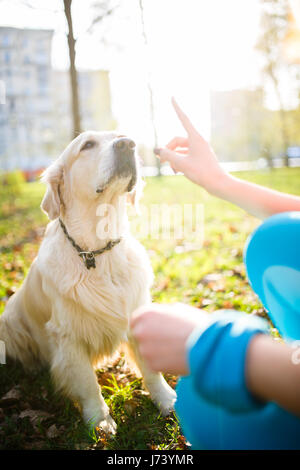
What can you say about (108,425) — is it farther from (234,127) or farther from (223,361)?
(234,127)

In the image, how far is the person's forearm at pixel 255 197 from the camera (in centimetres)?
137

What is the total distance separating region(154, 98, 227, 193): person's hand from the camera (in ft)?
4.83

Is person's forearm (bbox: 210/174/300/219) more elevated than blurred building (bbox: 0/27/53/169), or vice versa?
blurred building (bbox: 0/27/53/169)

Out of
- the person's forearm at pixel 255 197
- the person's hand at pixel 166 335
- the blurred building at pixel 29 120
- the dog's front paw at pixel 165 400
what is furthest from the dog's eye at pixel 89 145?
the blurred building at pixel 29 120

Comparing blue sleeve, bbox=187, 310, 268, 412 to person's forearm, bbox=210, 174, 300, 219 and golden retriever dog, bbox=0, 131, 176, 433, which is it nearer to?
person's forearm, bbox=210, 174, 300, 219

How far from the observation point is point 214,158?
58.8 inches

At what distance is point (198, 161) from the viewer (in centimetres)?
151

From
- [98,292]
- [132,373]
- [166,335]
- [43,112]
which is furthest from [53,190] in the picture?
[43,112]

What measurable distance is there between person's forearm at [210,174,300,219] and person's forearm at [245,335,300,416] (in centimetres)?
80

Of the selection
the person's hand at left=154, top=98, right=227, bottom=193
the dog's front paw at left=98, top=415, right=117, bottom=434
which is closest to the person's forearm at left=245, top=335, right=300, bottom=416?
the person's hand at left=154, top=98, right=227, bottom=193

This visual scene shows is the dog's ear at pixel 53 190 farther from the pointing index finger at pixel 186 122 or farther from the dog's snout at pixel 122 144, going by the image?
the pointing index finger at pixel 186 122

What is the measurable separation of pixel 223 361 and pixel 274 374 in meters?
0.10
